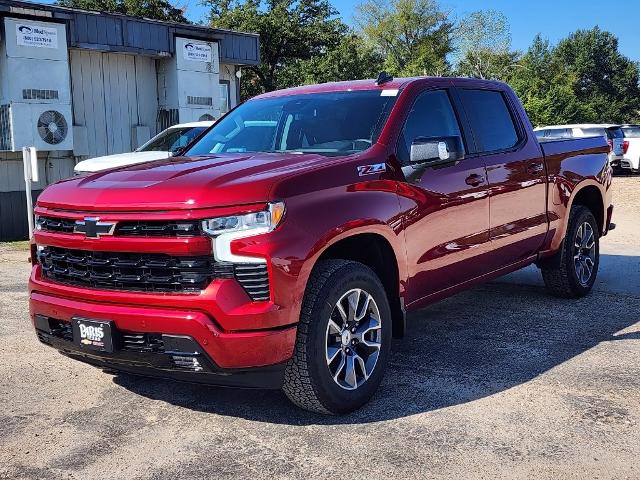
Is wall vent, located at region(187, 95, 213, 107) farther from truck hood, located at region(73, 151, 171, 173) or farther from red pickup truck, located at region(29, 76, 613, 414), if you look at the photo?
red pickup truck, located at region(29, 76, 613, 414)

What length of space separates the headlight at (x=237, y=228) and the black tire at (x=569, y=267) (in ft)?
12.1

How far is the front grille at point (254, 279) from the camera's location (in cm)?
355

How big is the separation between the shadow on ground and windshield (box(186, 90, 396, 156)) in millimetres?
1494

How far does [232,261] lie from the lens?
3.54m

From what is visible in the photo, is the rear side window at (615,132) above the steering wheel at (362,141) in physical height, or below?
below

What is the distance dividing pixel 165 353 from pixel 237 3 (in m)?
38.7

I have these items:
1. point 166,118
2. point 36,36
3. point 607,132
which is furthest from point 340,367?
point 607,132

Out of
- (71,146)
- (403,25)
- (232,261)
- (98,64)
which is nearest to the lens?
(232,261)

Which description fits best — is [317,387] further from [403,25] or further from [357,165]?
[403,25]

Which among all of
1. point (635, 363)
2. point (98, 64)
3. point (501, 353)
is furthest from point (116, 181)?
point (98, 64)

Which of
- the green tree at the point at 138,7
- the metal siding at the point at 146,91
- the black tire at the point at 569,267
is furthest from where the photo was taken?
the green tree at the point at 138,7

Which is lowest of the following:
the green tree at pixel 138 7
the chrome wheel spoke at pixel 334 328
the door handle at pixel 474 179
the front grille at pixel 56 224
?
the chrome wheel spoke at pixel 334 328

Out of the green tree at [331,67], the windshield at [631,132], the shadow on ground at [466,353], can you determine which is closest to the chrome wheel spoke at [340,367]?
the shadow on ground at [466,353]

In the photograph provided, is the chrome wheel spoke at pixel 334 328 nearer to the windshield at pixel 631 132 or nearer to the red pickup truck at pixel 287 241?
the red pickup truck at pixel 287 241
